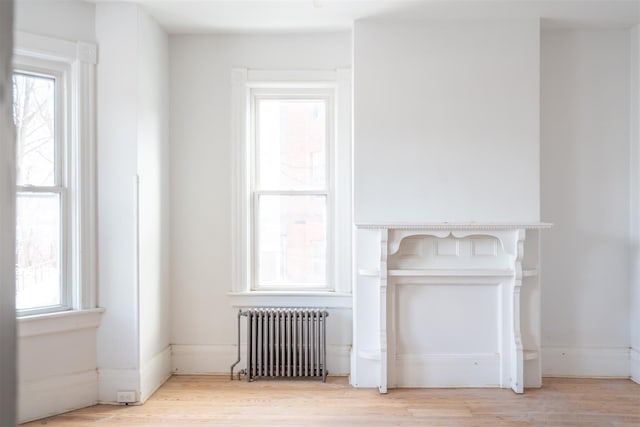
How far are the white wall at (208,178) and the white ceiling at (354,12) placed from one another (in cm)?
19

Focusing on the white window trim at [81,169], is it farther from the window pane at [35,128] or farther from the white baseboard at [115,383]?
the white baseboard at [115,383]

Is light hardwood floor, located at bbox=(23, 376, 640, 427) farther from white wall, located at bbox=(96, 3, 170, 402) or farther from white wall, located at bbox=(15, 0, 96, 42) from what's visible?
white wall, located at bbox=(15, 0, 96, 42)

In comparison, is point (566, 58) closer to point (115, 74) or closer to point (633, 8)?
point (633, 8)

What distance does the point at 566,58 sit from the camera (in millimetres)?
3910

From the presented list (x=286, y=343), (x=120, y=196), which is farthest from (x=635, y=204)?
(x=120, y=196)

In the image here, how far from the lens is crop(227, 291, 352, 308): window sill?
3.98 metres

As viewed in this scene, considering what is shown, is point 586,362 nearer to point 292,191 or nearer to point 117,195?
point 292,191

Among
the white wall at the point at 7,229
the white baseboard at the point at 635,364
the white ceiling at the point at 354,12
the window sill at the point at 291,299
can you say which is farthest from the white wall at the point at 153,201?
the white baseboard at the point at 635,364

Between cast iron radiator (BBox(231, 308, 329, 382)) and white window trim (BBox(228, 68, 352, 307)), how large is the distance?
0.17m

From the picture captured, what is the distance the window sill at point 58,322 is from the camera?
3.06 metres

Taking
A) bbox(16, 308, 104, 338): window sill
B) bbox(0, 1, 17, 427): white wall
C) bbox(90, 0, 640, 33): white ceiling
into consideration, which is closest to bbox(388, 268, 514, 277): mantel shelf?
bbox(90, 0, 640, 33): white ceiling

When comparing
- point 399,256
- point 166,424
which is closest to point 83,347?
point 166,424

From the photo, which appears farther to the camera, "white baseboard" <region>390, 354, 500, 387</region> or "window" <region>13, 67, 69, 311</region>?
"white baseboard" <region>390, 354, 500, 387</region>

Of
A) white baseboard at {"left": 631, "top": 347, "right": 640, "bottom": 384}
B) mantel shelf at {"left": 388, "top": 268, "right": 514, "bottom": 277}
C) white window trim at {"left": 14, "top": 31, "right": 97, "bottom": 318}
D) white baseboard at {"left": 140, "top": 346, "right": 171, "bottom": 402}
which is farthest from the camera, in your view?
white baseboard at {"left": 631, "top": 347, "right": 640, "bottom": 384}
